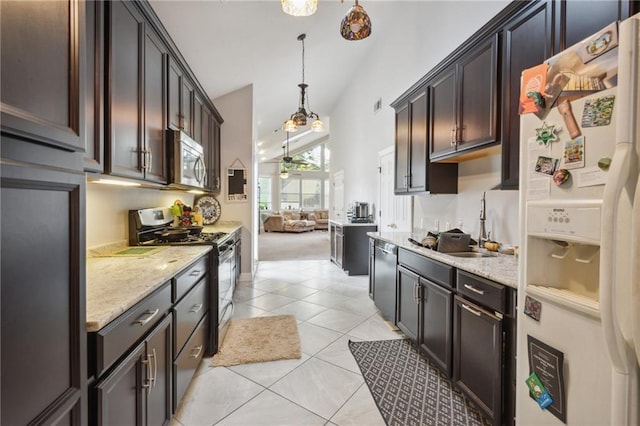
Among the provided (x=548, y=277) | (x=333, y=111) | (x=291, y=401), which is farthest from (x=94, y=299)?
(x=333, y=111)

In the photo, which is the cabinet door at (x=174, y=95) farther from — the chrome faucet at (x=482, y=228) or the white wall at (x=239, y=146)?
the chrome faucet at (x=482, y=228)

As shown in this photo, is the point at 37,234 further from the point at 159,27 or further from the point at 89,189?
the point at 159,27

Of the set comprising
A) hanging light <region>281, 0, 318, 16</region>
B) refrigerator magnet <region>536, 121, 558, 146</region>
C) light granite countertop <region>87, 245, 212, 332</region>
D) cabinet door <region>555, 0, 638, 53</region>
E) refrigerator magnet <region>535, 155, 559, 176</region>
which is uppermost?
hanging light <region>281, 0, 318, 16</region>

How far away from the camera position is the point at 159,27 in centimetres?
212

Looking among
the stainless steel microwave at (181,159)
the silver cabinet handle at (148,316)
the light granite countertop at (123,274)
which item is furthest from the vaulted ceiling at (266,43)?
the silver cabinet handle at (148,316)

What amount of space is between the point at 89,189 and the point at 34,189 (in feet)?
5.06

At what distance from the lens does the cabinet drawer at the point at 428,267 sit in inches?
76.4

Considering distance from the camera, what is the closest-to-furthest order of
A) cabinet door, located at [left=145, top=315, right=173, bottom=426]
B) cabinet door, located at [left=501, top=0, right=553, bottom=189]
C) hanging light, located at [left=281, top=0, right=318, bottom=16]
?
cabinet door, located at [left=145, top=315, right=173, bottom=426] → cabinet door, located at [left=501, top=0, right=553, bottom=189] → hanging light, located at [left=281, top=0, right=318, bottom=16]

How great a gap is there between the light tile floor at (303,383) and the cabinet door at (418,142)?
1.59 metres

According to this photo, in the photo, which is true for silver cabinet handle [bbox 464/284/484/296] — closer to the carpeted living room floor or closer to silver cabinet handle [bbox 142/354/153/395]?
silver cabinet handle [bbox 142/354/153/395]

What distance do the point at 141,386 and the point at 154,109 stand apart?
1.86m

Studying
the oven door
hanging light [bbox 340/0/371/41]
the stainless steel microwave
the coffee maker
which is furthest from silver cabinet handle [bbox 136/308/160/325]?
the coffee maker

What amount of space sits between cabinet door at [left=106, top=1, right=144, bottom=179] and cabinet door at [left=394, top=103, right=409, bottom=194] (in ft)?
8.54

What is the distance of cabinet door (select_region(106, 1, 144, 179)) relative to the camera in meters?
1.54
